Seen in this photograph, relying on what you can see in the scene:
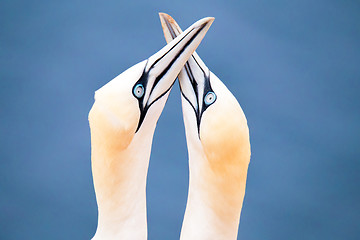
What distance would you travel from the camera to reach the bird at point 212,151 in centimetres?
342

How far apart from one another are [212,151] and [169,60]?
22.0 inches

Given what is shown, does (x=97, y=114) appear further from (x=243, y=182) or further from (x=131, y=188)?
(x=243, y=182)

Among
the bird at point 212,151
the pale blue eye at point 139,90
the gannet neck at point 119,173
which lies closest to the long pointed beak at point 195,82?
the bird at point 212,151

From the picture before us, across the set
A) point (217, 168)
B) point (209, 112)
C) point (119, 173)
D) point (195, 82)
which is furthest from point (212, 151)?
point (119, 173)

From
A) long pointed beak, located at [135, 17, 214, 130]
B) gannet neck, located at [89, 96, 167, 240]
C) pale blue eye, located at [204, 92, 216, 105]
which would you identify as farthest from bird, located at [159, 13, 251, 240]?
gannet neck, located at [89, 96, 167, 240]

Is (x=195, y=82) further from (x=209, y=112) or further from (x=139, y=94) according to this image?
(x=139, y=94)

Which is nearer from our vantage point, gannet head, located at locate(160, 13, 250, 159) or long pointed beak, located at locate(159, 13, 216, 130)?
gannet head, located at locate(160, 13, 250, 159)

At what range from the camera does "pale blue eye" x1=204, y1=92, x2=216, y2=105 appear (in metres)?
3.51

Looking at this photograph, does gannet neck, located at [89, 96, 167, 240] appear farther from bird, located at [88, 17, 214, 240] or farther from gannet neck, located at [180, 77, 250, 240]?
gannet neck, located at [180, 77, 250, 240]

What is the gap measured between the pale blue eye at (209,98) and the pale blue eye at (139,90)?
1.16ft

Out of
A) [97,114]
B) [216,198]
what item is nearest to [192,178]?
[216,198]

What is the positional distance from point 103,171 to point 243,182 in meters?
0.78

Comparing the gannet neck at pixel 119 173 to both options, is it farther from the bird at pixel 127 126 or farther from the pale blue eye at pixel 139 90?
the pale blue eye at pixel 139 90

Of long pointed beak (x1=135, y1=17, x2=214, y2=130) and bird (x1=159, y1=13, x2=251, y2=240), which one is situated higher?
long pointed beak (x1=135, y1=17, x2=214, y2=130)
